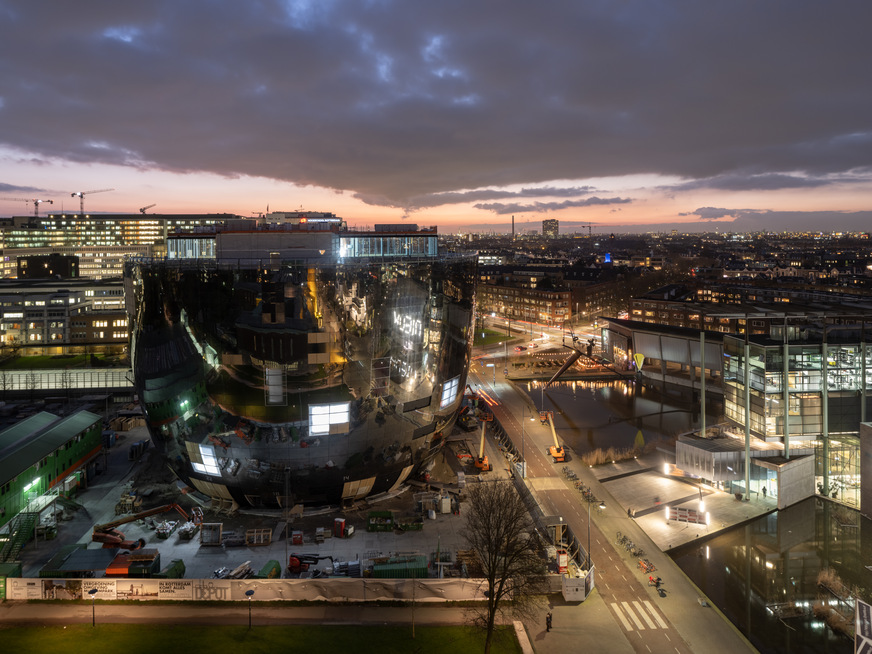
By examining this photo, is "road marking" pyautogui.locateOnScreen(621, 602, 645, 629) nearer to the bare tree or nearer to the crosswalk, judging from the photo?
the crosswalk

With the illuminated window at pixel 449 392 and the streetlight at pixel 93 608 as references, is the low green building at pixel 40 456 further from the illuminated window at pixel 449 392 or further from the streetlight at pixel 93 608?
the illuminated window at pixel 449 392

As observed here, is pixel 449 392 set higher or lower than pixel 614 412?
higher

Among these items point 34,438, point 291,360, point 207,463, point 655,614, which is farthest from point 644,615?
point 34,438

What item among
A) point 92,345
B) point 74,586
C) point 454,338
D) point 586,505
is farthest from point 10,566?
point 92,345

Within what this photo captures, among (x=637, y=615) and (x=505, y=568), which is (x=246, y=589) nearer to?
(x=505, y=568)

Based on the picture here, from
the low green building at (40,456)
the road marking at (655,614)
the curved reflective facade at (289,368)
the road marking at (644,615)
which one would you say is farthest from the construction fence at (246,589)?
the low green building at (40,456)

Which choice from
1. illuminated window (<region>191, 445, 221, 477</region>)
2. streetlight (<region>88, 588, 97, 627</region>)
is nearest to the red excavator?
illuminated window (<region>191, 445, 221, 477</region>)
